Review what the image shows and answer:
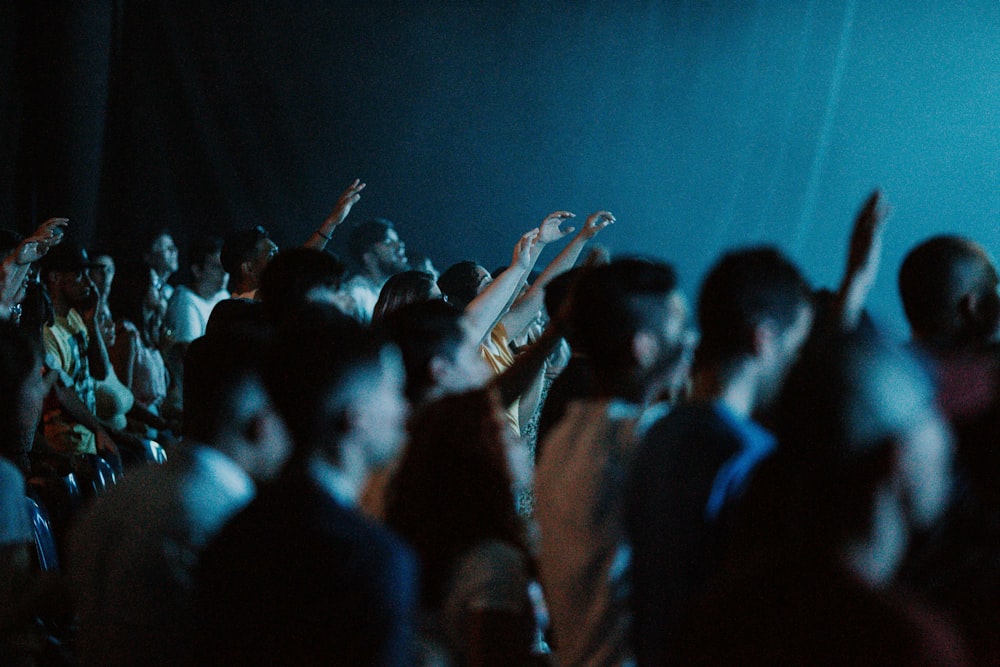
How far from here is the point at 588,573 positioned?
188cm

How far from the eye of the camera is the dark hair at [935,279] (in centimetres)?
246

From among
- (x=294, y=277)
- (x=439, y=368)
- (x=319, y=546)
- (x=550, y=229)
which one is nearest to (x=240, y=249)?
(x=550, y=229)

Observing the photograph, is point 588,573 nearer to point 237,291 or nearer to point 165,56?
point 237,291

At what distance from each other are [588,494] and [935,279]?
1.03 metres

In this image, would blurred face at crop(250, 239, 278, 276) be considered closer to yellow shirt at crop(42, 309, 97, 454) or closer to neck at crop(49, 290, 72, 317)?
yellow shirt at crop(42, 309, 97, 454)

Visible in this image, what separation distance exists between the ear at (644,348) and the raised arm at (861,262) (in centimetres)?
47

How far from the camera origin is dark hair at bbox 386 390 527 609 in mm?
1820

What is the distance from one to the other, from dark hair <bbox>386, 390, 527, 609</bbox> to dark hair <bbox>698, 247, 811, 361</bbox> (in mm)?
376

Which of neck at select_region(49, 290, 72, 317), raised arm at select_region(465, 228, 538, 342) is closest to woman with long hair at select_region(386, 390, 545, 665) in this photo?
raised arm at select_region(465, 228, 538, 342)

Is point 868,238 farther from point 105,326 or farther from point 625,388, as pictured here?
point 105,326

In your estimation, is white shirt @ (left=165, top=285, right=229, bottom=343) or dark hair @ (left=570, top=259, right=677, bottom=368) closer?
dark hair @ (left=570, top=259, right=677, bottom=368)

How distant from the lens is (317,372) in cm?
156

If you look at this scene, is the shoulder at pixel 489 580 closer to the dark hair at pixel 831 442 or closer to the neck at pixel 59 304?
the dark hair at pixel 831 442

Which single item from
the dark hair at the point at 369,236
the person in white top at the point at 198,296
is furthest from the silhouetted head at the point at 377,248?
the person in white top at the point at 198,296
